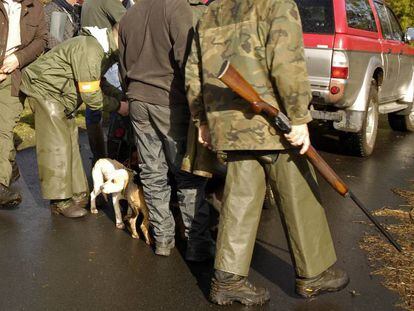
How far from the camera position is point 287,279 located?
3.92m

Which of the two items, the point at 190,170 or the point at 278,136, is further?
the point at 190,170

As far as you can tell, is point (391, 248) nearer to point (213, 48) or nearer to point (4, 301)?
point (213, 48)

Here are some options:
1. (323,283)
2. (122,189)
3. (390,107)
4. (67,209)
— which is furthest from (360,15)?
(323,283)

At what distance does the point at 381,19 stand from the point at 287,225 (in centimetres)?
576

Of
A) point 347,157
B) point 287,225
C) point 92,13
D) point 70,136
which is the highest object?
point 92,13

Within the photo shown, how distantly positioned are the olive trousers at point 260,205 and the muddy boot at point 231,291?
0.23 feet

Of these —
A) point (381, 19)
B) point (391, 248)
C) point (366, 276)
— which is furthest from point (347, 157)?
point (366, 276)

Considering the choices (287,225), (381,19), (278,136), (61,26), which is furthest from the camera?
(381,19)

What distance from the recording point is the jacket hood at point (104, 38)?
4734mm

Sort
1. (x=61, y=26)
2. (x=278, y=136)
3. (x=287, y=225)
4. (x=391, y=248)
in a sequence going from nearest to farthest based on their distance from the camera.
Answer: (x=278, y=136)
(x=287, y=225)
(x=391, y=248)
(x=61, y=26)

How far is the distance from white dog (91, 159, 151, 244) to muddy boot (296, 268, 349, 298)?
1.49m

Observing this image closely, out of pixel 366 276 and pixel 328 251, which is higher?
pixel 328 251

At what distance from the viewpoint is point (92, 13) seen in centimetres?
648

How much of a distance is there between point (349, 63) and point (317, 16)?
2.41 feet
